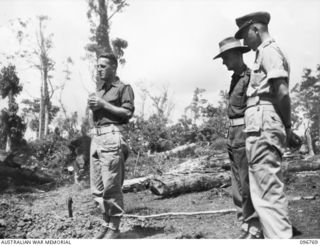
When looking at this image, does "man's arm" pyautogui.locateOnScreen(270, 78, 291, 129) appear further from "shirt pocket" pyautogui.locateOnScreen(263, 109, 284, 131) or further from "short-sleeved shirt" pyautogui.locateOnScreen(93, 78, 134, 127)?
"short-sleeved shirt" pyautogui.locateOnScreen(93, 78, 134, 127)

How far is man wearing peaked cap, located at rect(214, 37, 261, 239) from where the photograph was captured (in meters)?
3.57

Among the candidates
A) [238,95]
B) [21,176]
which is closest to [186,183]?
[238,95]

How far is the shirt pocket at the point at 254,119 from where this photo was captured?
3039mm

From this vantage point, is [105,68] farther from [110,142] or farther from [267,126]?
[267,126]

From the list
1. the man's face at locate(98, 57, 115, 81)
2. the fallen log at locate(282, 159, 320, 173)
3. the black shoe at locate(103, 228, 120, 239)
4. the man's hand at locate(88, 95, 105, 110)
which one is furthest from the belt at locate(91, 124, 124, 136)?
the fallen log at locate(282, 159, 320, 173)

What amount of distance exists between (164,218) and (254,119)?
2714mm

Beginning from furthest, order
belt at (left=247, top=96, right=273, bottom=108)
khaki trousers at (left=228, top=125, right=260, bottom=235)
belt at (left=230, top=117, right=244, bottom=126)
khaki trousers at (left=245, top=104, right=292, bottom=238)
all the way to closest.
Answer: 1. belt at (left=230, top=117, right=244, bottom=126)
2. khaki trousers at (left=228, top=125, right=260, bottom=235)
3. belt at (left=247, top=96, right=273, bottom=108)
4. khaki trousers at (left=245, top=104, right=292, bottom=238)

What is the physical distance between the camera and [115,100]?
4066mm

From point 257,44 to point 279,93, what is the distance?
518 millimetres

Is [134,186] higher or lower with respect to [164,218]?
higher

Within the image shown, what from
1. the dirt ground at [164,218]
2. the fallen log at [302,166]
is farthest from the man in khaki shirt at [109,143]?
the fallen log at [302,166]

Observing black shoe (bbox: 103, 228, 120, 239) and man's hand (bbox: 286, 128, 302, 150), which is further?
black shoe (bbox: 103, 228, 120, 239)

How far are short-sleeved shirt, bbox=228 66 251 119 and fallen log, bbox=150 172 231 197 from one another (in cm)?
314

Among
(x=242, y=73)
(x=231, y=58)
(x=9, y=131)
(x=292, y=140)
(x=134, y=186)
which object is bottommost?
(x=134, y=186)
